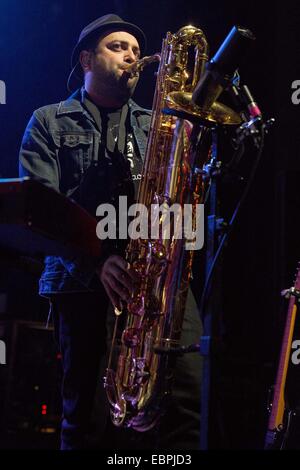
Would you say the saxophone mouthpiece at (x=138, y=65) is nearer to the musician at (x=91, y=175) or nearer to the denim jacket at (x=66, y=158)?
the musician at (x=91, y=175)

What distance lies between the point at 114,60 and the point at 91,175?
2.29 ft

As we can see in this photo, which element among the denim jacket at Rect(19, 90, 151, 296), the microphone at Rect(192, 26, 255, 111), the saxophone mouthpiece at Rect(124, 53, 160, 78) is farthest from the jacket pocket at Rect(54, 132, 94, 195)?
the microphone at Rect(192, 26, 255, 111)

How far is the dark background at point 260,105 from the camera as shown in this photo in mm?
4211

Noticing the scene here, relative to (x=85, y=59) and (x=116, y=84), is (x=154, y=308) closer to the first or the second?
(x=116, y=84)

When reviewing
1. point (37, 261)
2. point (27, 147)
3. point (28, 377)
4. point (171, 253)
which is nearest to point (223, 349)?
point (171, 253)

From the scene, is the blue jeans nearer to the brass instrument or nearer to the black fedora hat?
the brass instrument

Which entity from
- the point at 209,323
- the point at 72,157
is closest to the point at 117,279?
the point at 72,157

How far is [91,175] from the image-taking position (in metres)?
3.01

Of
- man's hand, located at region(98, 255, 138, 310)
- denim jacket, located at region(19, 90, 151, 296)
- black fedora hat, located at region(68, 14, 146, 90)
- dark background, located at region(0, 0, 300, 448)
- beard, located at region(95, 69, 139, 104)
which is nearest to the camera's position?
man's hand, located at region(98, 255, 138, 310)

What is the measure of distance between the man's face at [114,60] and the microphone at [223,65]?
3.92ft

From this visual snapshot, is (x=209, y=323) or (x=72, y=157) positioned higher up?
(x=72, y=157)

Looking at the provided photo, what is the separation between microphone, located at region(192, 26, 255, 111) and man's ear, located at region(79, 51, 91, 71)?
149 cm

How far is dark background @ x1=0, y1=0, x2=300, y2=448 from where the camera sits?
421 centimetres

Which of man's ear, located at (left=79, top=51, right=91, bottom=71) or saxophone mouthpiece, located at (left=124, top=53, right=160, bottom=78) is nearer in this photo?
saxophone mouthpiece, located at (left=124, top=53, right=160, bottom=78)
